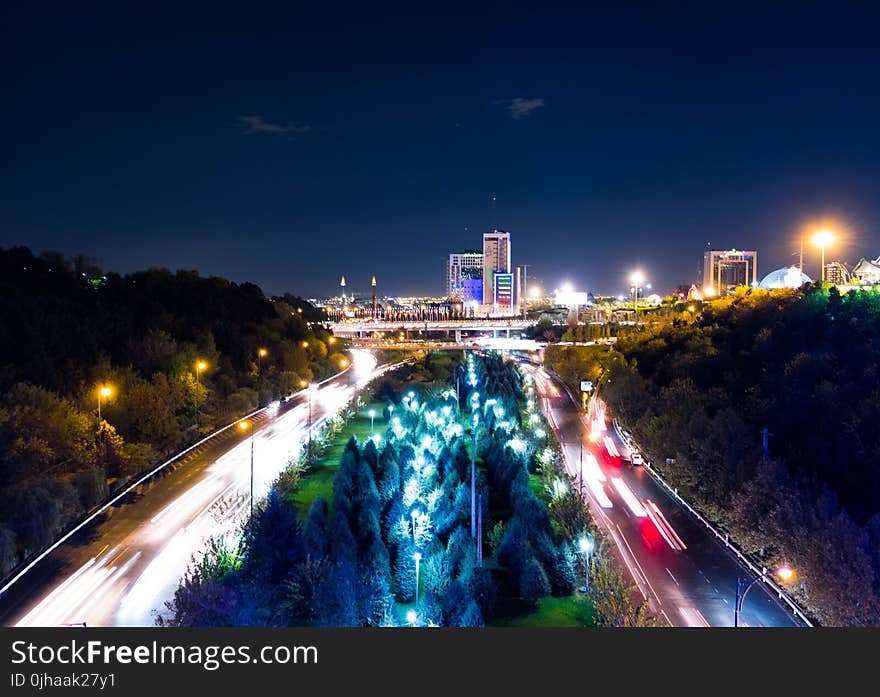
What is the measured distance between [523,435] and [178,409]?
12.6m

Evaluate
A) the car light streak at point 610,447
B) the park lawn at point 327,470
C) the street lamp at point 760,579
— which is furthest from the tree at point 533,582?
the car light streak at point 610,447

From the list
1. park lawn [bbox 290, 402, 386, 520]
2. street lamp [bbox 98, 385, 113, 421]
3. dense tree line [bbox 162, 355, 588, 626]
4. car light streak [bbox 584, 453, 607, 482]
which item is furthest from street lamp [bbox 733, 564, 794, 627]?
street lamp [bbox 98, 385, 113, 421]

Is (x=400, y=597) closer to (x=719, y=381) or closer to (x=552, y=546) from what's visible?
(x=552, y=546)

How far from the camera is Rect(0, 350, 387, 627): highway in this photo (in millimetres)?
11602

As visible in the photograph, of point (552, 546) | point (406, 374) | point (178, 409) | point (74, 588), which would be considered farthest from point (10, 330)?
point (406, 374)

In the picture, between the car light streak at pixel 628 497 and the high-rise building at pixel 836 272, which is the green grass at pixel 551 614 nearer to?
the car light streak at pixel 628 497

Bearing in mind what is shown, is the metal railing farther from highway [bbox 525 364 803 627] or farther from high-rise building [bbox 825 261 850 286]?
high-rise building [bbox 825 261 850 286]

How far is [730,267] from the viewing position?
98.9 m

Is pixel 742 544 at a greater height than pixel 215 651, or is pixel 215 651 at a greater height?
pixel 215 651

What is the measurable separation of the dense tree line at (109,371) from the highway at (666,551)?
12.2 metres

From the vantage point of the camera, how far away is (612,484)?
2020cm

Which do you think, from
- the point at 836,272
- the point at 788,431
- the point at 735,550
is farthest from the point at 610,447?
the point at 836,272

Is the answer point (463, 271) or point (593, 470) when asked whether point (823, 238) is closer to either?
point (593, 470)

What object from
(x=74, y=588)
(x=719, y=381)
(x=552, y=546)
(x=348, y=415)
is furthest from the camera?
(x=348, y=415)
